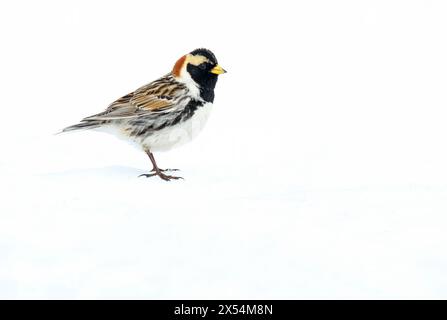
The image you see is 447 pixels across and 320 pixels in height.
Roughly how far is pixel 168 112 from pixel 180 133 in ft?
1.04

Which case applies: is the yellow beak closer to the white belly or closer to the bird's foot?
the white belly

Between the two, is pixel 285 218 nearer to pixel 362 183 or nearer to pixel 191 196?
pixel 191 196

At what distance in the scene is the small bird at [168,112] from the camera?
947 centimetres

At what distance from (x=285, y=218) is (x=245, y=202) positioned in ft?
2.20

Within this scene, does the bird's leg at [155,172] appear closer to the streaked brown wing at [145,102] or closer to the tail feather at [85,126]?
the streaked brown wing at [145,102]

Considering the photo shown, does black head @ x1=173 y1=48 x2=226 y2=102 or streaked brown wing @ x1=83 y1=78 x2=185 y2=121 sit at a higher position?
black head @ x1=173 y1=48 x2=226 y2=102

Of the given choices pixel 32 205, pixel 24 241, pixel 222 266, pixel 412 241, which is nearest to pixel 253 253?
pixel 222 266

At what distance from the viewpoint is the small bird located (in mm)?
9469

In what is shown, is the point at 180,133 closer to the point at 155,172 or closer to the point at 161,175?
the point at 161,175

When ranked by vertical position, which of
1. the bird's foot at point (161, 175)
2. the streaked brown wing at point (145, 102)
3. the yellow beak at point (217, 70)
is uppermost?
the yellow beak at point (217, 70)

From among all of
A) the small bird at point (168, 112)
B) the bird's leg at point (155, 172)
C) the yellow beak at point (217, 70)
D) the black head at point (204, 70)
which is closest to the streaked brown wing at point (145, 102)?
the small bird at point (168, 112)

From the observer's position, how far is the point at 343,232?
291 inches

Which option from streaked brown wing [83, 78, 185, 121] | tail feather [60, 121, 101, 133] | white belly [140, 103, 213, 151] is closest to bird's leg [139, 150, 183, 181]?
white belly [140, 103, 213, 151]

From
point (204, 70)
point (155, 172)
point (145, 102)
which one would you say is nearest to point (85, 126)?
point (145, 102)
